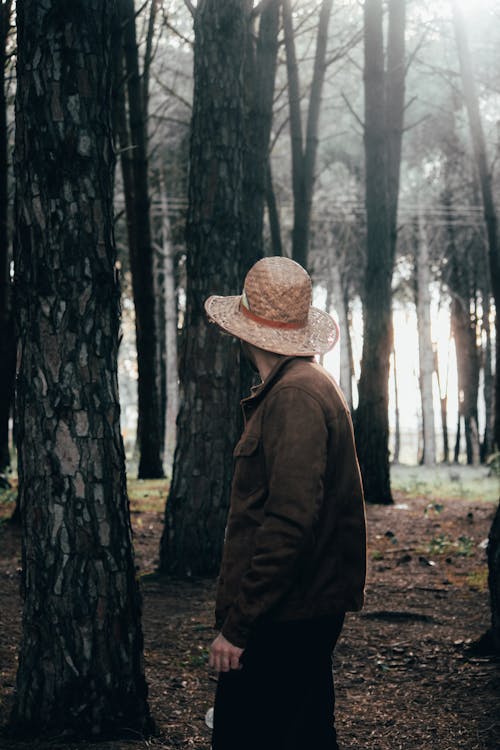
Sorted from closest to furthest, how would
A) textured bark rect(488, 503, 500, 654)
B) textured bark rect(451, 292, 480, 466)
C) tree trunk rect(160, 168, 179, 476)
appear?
textured bark rect(488, 503, 500, 654) → tree trunk rect(160, 168, 179, 476) → textured bark rect(451, 292, 480, 466)

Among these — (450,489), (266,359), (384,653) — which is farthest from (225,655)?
(450,489)

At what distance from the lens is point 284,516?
8.95 ft

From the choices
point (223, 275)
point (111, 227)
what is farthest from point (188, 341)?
point (111, 227)

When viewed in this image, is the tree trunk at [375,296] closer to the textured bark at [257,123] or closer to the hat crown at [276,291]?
the textured bark at [257,123]

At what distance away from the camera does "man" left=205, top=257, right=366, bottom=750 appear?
2742 millimetres

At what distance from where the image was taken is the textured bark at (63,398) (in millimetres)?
4020

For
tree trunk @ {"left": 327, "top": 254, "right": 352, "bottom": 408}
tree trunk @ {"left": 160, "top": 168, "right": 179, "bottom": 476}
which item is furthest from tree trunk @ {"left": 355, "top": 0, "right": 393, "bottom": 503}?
tree trunk @ {"left": 327, "top": 254, "right": 352, "bottom": 408}

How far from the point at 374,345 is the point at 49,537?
1000cm

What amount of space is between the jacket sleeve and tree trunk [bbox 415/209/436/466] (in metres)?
25.2

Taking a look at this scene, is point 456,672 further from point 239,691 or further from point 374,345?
point 374,345

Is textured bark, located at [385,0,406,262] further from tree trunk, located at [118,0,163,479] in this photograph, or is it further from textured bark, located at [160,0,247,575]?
textured bark, located at [160,0,247,575]

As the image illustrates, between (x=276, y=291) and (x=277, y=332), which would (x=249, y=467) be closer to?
(x=277, y=332)

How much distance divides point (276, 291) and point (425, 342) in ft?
83.4

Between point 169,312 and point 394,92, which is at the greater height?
point 394,92
